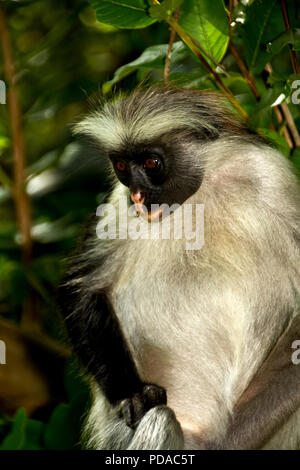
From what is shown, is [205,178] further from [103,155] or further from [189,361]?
[189,361]

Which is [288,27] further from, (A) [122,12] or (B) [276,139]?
(A) [122,12]

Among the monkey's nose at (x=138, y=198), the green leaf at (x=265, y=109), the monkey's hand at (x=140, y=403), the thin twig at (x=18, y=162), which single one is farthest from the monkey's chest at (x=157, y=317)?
the thin twig at (x=18, y=162)

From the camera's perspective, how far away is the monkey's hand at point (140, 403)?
2209 mm

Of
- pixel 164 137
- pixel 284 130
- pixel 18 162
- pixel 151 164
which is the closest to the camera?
pixel 151 164

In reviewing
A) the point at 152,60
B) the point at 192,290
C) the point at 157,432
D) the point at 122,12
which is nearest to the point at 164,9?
the point at 122,12

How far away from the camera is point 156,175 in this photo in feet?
7.41

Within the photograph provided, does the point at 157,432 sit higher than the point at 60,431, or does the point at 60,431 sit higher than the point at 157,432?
the point at 157,432

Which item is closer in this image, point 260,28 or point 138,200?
point 138,200

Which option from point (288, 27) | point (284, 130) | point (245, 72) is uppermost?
point (288, 27)

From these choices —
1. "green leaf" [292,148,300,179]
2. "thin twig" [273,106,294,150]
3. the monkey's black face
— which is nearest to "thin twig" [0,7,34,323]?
the monkey's black face

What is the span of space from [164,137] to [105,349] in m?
0.83

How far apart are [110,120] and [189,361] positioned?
3.16 feet

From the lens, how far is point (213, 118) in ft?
7.84

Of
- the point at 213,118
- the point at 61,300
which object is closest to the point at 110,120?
the point at 213,118
